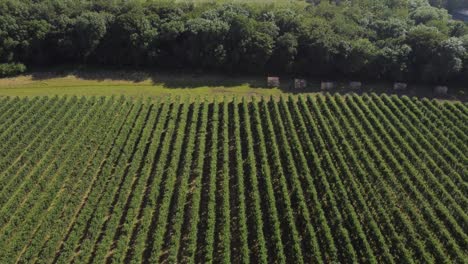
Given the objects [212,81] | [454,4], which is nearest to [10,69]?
[212,81]

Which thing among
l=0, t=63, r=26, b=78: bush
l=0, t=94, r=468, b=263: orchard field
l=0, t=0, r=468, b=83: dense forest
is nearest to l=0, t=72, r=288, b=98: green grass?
l=0, t=63, r=26, b=78: bush

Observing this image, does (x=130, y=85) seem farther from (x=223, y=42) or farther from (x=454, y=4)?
(x=454, y=4)

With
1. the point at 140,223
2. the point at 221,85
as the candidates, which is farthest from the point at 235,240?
the point at 221,85

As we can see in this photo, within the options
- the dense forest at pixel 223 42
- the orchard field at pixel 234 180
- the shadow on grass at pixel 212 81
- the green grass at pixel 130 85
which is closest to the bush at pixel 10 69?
the dense forest at pixel 223 42

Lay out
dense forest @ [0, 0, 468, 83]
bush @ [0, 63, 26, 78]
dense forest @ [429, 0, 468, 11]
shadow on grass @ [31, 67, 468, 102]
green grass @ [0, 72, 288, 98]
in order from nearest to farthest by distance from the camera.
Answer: green grass @ [0, 72, 288, 98]
shadow on grass @ [31, 67, 468, 102]
dense forest @ [0, 0, 468, 83]
bush @ [0, 63, 26, 78]
dense forest @ [429, 0, 468, 11]

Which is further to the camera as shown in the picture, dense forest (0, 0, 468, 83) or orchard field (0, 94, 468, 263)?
dense forest (0, 0, 468, 83)

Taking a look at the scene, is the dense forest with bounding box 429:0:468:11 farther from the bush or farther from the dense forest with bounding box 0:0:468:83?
the bush

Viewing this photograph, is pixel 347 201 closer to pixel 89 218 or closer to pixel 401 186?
pixel 401 186

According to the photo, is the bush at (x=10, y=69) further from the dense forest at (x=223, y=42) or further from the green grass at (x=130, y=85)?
the green grass at (x=130, y=85)
